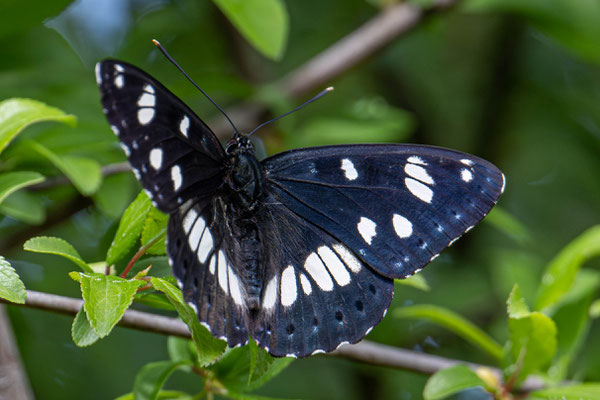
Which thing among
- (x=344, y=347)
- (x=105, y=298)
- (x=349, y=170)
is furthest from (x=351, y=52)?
(x=105, y=298)

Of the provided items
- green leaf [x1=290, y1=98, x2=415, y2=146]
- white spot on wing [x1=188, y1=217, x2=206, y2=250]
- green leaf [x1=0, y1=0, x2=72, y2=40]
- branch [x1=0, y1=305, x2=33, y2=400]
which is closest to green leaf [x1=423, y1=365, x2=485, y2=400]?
white spot on wing [x1=188, y1=217, x2=206, y2=250]

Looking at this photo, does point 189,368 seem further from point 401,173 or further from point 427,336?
point 427,336

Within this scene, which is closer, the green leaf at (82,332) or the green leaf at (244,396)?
the green leaf at (82,332)

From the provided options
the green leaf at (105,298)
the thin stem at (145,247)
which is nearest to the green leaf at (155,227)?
the thin stem at (145,247)

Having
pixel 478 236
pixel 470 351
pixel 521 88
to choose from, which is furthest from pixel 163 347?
pixel 521 88

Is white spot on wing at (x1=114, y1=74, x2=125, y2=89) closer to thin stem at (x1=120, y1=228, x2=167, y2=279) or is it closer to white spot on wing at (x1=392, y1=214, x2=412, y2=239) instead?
thin stem at (x1=120, y1=228, x2=167, y2=279)

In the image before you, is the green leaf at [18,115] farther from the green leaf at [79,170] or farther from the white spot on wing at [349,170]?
the white spot on wing at [349,170]
